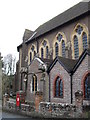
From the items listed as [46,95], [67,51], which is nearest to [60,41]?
[67,51]

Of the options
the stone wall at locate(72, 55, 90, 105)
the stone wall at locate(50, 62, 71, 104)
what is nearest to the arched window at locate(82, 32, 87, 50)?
the stone wall at locate(50, 62, 71, 104)

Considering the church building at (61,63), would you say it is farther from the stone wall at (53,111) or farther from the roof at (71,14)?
the stone wall at (53,111)

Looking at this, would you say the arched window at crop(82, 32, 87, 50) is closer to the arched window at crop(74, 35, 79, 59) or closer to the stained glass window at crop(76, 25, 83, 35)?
the stained glass window at crop(76, 25, 83, 35)

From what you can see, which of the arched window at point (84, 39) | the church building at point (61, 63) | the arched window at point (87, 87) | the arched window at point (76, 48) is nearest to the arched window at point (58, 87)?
the church building at point (61, 63)

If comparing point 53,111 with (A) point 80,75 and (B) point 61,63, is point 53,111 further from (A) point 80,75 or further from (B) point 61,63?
(B) point 61,63

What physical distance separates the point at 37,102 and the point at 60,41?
1290 cm

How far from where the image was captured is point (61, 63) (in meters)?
16.2

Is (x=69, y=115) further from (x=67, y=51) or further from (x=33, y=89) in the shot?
(x=67, y=51)

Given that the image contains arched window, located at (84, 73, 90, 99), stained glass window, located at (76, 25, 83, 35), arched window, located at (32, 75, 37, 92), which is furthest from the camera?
stained glass window, located at (76, 25, 83, 35)

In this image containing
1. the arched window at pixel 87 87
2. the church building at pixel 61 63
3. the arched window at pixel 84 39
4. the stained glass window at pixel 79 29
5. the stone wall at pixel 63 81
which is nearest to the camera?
the arched window at pixel 87 87

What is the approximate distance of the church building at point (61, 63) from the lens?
14.5 m

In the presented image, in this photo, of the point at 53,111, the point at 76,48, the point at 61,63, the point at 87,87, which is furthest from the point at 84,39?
the point at 53,111

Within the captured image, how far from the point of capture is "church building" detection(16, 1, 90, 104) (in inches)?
571

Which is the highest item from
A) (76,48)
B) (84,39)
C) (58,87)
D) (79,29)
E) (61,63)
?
(79,29)
